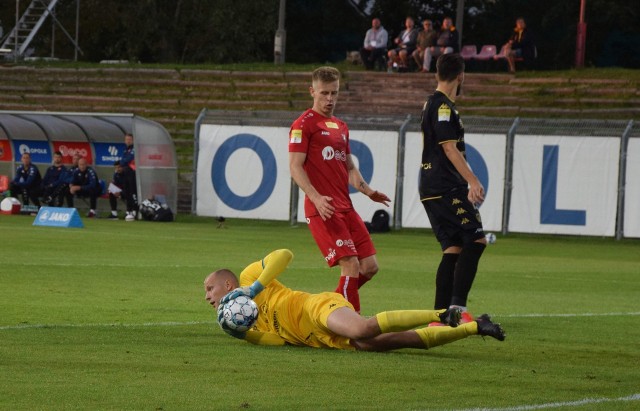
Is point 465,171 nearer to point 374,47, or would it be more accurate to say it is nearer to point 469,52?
point 374,47

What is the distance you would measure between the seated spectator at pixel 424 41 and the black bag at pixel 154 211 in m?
10.6

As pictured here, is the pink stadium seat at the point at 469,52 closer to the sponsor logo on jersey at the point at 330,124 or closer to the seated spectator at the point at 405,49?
the seated spectator at the point at 405,49

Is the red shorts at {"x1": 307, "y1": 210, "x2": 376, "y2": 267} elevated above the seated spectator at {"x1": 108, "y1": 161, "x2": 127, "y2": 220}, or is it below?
above

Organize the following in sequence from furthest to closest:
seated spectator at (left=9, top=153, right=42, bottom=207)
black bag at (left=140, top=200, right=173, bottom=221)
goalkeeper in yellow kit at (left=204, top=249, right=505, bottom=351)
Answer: seated spectator at (left=9, top=153, right=42, bottom=207) < black bag at (left=140, top=200, right=173, bottom=221) < goalkeeper in yellow kit at (left=204, top=249, right=505, bottom=351)

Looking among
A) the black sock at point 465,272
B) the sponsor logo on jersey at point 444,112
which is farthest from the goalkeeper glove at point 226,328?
the sponsor logo on jersey at point 444,112

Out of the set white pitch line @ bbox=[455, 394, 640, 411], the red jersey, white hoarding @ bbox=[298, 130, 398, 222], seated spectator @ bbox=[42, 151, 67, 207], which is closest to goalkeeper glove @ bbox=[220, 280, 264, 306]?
the red jersey

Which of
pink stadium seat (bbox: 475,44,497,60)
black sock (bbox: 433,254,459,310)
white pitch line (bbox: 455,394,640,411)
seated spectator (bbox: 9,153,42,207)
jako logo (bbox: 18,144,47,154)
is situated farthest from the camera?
pink stadium seat (bbox: 475,44,497,60)

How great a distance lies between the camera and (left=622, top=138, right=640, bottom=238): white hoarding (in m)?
29.8

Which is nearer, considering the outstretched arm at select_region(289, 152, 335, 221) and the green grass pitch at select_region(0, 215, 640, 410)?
the green grass pitch at select_region(0, 215, 640, 410)

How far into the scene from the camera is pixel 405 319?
8.63 m

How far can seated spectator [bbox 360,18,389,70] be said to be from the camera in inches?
1631

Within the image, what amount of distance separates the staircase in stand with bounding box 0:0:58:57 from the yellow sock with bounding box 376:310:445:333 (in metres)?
42.9

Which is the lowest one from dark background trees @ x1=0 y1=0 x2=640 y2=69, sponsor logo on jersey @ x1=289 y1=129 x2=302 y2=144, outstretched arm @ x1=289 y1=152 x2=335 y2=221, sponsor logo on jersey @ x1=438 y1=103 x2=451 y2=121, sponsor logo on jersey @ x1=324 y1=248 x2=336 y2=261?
sponsor logo on jersey @ x1=324 y1=248 x2=336 y2=261

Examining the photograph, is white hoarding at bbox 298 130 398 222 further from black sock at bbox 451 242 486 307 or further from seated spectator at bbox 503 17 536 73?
black sock at bbox 451 242 486 307
